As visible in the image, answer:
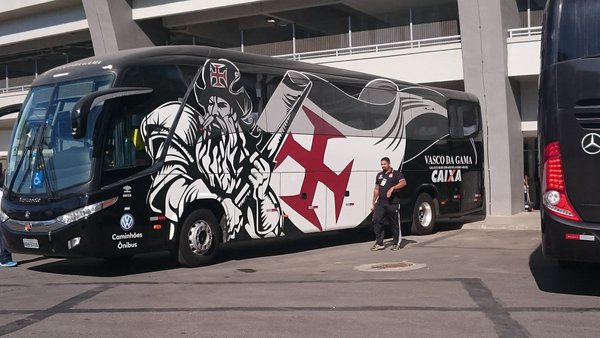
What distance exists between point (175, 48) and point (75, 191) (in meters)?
2.88

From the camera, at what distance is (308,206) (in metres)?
13.6

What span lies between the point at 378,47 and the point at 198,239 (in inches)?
521

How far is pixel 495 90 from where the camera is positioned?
20.4 m

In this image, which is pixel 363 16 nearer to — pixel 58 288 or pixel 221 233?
pixel 221 233

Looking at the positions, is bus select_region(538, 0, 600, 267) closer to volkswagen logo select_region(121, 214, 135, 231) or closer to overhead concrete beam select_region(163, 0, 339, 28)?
volkswagen logo select_region(121, 214, 135, 231)

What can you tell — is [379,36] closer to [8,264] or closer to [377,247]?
[377,247]

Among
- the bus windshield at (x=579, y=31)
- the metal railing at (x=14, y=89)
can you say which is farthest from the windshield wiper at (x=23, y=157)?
the metal railing at (x=14, y=89)

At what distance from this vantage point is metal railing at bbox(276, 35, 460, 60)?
22.2 metres

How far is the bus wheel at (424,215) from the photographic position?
16656 mm

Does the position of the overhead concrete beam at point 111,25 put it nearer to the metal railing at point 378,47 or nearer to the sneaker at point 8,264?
→ the metal railing at point 378,47

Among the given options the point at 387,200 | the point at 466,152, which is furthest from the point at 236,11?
the point at 387,200

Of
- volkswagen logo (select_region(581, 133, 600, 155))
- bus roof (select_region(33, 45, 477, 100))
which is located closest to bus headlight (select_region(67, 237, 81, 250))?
bus roof (select_region(33, 45, 477, 100))

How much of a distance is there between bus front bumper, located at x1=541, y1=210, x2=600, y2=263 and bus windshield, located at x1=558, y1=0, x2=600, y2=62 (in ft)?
6.16

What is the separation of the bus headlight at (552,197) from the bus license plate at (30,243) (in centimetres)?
734
